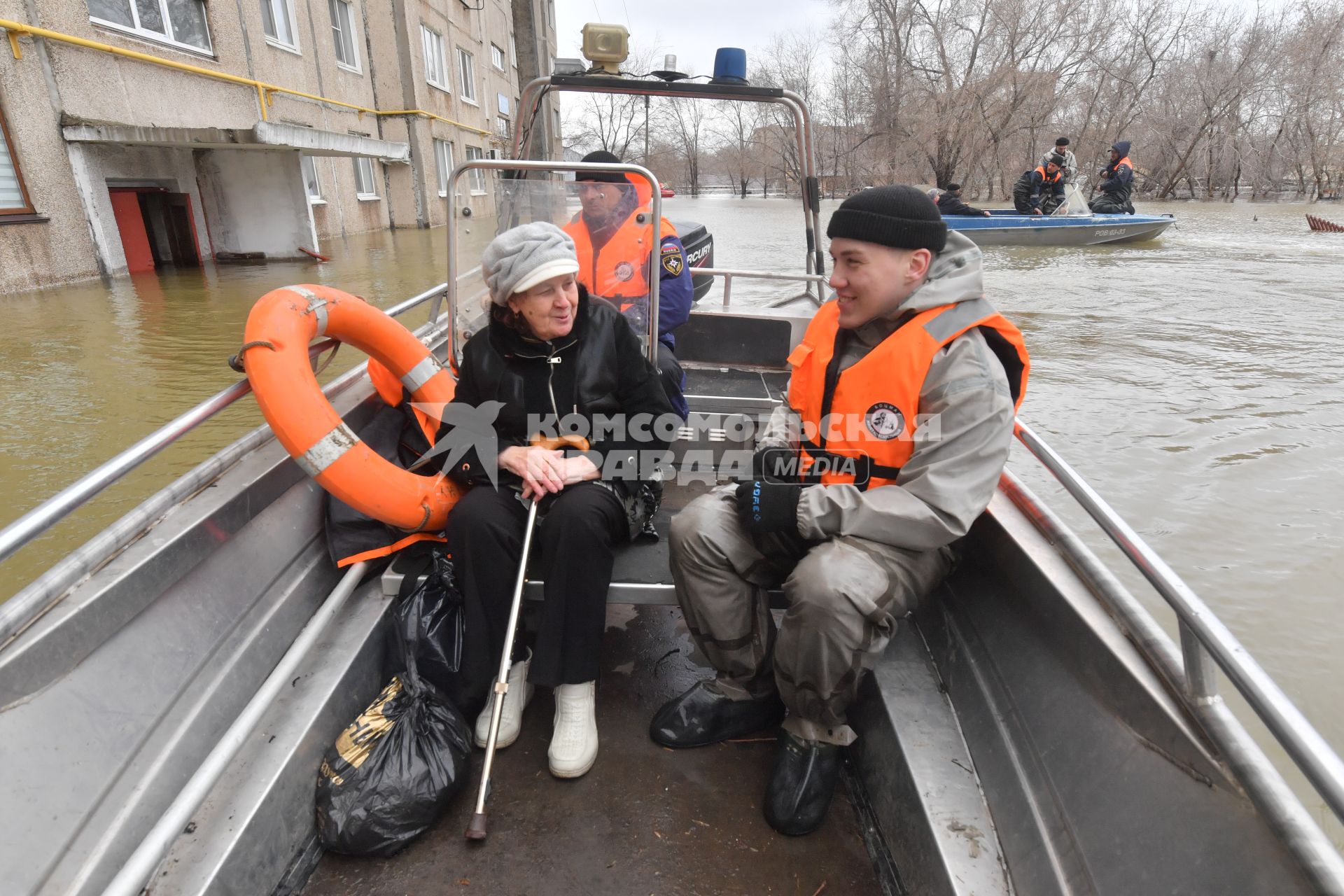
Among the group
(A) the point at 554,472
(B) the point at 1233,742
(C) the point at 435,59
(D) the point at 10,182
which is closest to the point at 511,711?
(A) the point at 554,472

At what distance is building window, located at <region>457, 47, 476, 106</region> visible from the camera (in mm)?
20477

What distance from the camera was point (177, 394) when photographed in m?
4.90

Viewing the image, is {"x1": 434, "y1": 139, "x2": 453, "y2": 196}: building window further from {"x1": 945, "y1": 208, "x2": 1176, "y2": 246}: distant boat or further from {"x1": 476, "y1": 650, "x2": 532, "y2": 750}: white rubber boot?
{"x1": 476, "y1": 650, "x2": 532, "y2": 750}: white rubber boot

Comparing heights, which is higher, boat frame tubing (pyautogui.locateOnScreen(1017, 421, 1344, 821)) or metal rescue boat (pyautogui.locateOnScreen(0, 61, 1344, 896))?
boat frame tubing (pyautogui.locateOnScreen(1017, 421, 1344, 821))

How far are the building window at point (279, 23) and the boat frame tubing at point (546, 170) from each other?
11390 millimetres

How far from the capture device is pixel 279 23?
1173cm

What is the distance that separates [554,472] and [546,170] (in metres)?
1.26

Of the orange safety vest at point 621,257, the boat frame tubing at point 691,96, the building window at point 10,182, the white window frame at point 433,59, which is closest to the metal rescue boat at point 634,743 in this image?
the orange safety vest at point 621,257

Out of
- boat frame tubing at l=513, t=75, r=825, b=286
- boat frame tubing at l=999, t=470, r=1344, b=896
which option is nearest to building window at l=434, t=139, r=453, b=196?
boat frame tubing at l=513, t=75, r=825, b=286

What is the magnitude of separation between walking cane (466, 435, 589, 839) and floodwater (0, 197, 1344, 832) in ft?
Answer: 8.25

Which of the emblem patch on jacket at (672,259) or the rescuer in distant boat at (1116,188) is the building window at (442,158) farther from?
the emblem patch on jacket at (672,259)

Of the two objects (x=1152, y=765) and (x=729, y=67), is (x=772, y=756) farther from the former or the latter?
(x=729, y=67)

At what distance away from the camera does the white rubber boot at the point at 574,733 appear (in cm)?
179

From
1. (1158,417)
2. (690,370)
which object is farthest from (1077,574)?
(1158,417)
